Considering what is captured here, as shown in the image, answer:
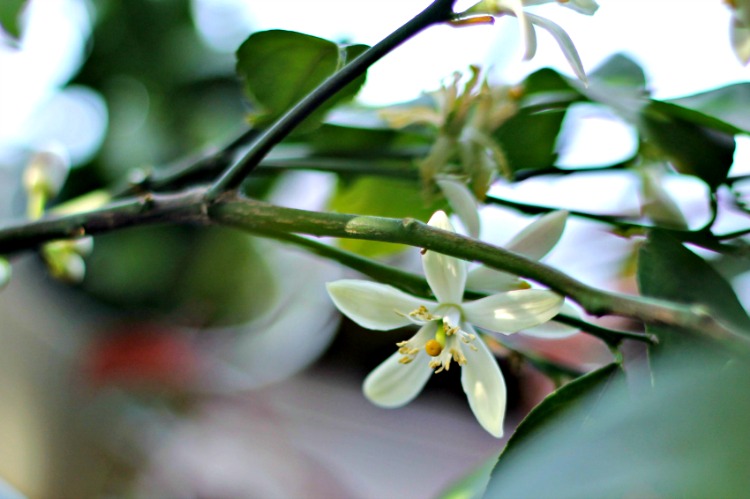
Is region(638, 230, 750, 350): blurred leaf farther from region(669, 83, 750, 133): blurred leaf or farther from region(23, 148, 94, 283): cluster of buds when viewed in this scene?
region(23, 148, 94, 283): cluster of buds

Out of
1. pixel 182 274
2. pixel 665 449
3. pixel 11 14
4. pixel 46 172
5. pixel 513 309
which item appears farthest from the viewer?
pixel 182 274

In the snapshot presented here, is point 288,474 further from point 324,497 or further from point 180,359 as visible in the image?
point 180,359

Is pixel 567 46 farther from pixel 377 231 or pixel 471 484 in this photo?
pixel 471 484

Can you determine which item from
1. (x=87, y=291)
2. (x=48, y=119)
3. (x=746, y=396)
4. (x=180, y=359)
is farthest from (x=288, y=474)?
(x=746, y=396)

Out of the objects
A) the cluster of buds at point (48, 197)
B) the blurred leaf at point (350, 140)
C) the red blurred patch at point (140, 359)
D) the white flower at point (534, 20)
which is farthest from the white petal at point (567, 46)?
the red blurred patch at point (140, 359)

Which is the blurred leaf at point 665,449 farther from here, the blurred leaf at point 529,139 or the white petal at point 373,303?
the blurred leaf at point 529,139

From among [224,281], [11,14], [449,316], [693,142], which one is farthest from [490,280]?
[224,281]

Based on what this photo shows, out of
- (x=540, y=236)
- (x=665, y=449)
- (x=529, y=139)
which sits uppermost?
(x=529, y=139)
